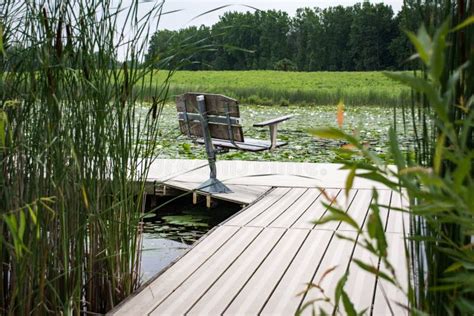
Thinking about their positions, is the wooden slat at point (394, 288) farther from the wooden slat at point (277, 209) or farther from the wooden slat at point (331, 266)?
the wooden slat at point (277, 209)

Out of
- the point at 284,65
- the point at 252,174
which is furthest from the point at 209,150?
the point at 284,65

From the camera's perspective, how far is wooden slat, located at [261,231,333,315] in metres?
2.33

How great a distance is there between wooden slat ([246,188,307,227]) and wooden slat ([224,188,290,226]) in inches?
1.2

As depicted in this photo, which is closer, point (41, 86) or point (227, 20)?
point (41, 86)

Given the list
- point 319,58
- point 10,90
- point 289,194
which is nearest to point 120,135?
point 10,90

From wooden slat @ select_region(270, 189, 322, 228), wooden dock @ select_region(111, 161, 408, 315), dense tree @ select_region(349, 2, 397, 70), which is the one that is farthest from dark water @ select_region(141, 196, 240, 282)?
dense tree @ select_region(349, 2, 397, 70)

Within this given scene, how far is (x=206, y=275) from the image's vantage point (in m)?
2.71

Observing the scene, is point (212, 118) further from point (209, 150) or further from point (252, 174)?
point (252, 174)

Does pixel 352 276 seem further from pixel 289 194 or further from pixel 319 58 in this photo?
pixel 319 58

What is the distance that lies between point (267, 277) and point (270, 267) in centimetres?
15

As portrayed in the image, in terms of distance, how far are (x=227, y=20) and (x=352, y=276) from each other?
1468 centimetres

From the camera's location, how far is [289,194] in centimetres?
461

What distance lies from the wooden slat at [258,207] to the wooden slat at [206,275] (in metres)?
0.20

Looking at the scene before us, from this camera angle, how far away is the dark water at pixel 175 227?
11.6 feet
